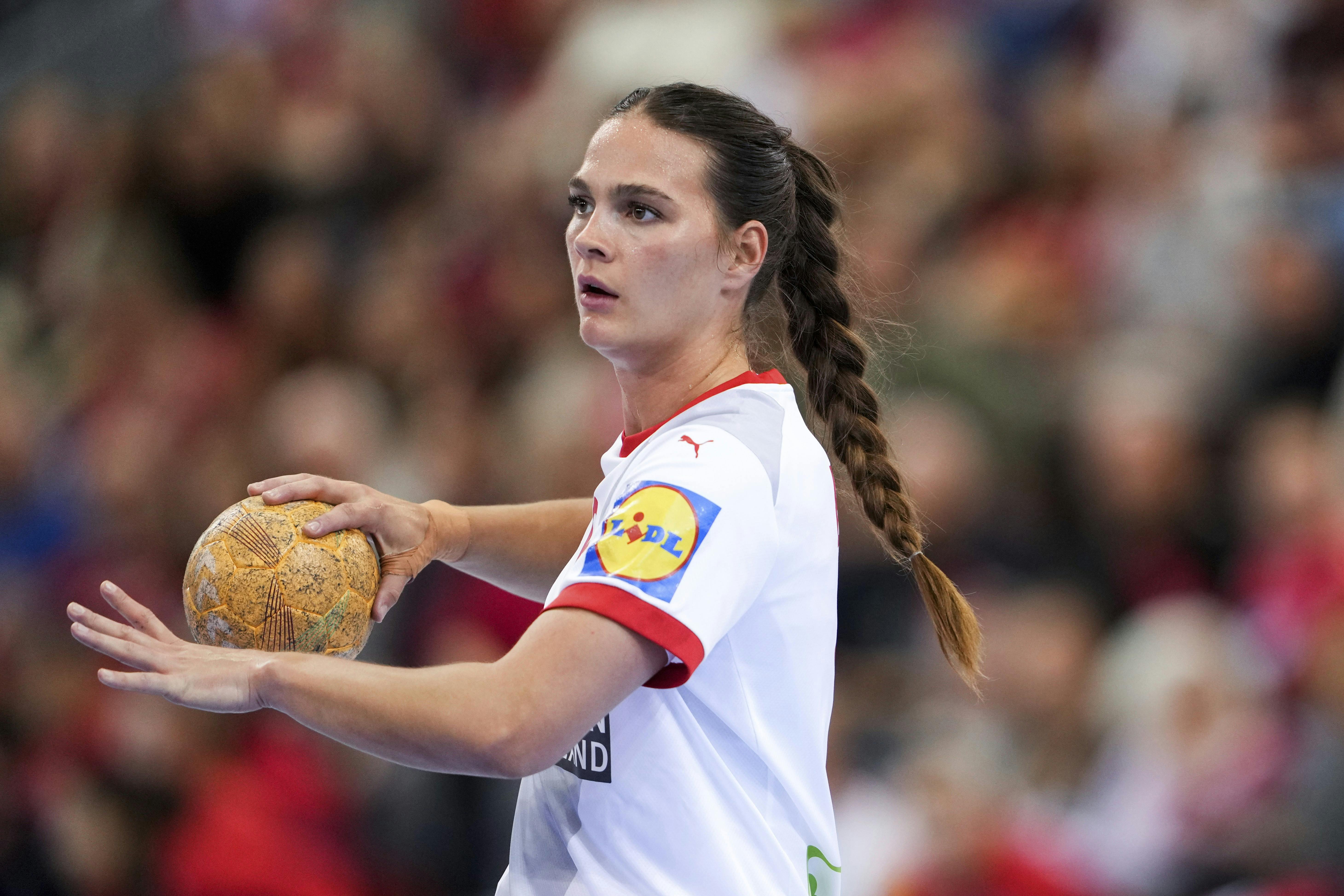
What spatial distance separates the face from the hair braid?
0.99 ft

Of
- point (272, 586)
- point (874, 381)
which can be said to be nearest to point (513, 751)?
point (272, 586)

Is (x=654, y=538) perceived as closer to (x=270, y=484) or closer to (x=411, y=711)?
(x=411, y=711)

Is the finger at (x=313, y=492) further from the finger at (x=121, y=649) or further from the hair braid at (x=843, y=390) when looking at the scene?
the hair braid at (x=843, y=390)

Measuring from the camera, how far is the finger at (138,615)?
93.2 inches

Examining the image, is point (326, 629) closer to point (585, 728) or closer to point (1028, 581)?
point (585, 728)

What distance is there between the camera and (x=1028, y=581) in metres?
5.27

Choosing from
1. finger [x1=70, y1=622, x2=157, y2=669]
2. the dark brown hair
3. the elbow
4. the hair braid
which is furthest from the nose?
finger [x1=70, y1=622, x2=157, y2=669]

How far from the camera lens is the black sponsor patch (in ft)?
8.50

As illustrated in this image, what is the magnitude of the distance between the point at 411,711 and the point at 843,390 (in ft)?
4.27

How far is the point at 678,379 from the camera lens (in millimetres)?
2867

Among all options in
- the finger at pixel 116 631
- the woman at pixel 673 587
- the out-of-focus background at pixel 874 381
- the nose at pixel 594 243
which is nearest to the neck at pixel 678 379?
the woman at pixel 673 587

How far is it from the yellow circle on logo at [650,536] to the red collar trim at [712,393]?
352 mm

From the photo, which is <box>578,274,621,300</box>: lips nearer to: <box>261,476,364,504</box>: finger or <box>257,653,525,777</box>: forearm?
<box>261,476,364,504</box>: finger

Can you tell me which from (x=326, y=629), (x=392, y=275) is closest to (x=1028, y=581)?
(x=326, y=629)
